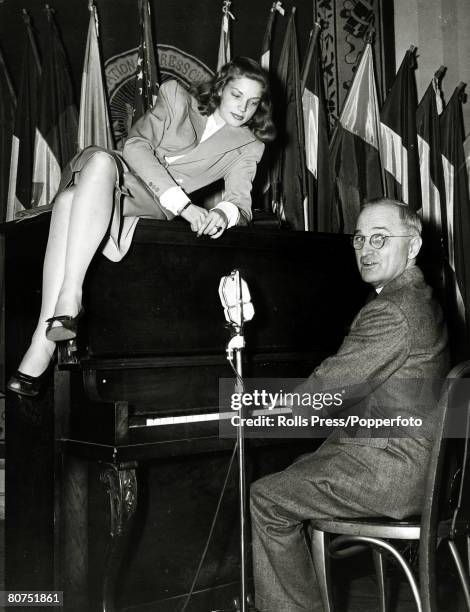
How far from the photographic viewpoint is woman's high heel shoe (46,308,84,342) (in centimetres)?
267

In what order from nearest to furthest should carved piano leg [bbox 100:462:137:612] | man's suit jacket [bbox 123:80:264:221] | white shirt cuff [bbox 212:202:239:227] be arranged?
carved piano leg [bbox 100:462:137:612] < white shirt cuff [bbox 212:202:239:227] < man's suit jacket [bbox 123:80:264:221]

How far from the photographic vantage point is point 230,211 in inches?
127

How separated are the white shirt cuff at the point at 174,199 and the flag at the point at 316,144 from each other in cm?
232

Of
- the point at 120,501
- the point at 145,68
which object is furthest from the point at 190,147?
the point at 145,68

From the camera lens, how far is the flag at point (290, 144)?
5.20m

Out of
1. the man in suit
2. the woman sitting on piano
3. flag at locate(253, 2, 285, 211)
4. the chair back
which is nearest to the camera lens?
the chair back

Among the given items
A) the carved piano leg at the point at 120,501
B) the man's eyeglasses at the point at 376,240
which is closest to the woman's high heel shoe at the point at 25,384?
the carved piano leg at the point at 120,501

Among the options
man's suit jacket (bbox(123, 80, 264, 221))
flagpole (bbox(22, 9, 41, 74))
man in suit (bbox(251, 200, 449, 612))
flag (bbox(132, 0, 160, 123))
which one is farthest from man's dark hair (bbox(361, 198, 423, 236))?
flagpole (bbox(22, 9, 41, 74))

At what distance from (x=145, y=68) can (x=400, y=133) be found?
1997 mm

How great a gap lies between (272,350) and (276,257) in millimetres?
483

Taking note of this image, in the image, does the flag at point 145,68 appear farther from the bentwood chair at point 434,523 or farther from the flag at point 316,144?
the bentwood chair at point 434,523

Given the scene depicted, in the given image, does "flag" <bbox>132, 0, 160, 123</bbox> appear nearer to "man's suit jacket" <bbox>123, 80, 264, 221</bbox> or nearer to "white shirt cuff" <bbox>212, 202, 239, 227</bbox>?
"man's suit jacket" <bbox>123, 80, 264, 221</bbox>

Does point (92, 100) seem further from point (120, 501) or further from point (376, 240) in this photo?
point (120, 501)

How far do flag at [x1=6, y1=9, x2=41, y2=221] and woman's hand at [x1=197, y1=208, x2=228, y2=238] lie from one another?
2552 millimetres
